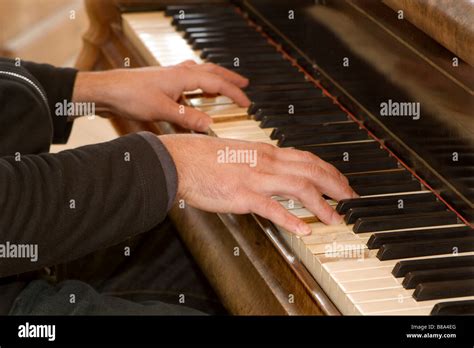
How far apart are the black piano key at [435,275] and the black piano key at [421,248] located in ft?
0.20

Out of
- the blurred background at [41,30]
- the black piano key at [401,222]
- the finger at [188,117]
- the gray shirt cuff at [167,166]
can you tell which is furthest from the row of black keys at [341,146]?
the blurred background at [41,30]

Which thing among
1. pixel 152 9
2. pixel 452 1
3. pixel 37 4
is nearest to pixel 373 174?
pixel 452 1

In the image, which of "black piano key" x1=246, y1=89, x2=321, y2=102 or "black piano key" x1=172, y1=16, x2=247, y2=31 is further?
"black piano key" x1=172, y1=16, x2=247, y2=31

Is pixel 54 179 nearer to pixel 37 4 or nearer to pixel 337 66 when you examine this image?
pixel 337 66

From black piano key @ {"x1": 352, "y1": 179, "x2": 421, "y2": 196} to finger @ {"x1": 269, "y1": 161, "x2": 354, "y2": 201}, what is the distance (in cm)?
5

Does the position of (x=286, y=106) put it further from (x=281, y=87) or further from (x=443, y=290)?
(x=443, y=290)

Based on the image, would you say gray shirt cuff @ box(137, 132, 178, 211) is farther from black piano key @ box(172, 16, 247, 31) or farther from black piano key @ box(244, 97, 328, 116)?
black piano key @ box(172, 16, 247, 31)

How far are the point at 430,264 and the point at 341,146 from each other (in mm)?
456

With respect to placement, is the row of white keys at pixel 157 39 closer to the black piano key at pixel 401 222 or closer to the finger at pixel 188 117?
the finger at pixel 188 117

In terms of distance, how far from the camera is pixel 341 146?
1797 millimetres

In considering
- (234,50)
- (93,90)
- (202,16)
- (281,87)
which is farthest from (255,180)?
(202,16)

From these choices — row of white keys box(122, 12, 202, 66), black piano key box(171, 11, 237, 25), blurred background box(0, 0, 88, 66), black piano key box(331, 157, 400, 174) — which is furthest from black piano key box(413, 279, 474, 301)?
blurred background box(0, 0, 88, 66)

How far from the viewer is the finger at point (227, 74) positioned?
2092mm

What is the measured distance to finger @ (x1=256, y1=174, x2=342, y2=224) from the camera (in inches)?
59.9
